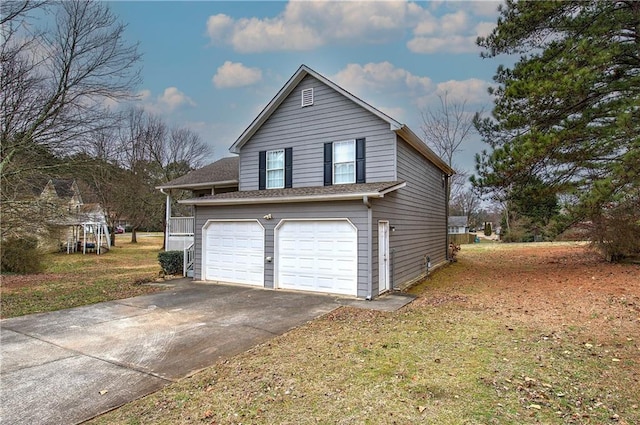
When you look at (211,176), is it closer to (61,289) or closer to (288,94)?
(288,94)

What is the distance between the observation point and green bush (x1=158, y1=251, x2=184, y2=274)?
1395 centimetres

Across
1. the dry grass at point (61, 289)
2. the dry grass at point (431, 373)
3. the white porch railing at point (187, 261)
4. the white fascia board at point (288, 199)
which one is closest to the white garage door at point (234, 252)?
the white fascia board at point (288, 199)

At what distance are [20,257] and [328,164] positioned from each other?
1444 centimetres

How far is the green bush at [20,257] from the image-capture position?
49.5ft

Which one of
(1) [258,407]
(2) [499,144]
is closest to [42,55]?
(1) [258,407]

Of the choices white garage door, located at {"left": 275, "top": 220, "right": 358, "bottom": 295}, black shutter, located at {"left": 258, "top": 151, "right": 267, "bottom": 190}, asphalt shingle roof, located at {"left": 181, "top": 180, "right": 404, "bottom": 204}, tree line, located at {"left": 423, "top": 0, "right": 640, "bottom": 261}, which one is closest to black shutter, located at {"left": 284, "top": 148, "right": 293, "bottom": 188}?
asphalt shingle roof, located at {"left": 181, "top": 180, "right": 404, "bottom": 204}

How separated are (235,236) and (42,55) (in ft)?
27.2

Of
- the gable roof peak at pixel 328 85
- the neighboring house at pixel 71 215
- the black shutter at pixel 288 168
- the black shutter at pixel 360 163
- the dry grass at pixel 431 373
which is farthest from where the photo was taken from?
the black shutter at pixel 288 168

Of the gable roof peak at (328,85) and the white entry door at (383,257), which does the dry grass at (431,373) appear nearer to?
the white entry door at (383,257)

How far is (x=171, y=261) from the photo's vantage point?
45.9 feet

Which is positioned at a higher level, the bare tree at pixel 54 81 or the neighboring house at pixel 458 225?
the bare tree at pixel 54 81

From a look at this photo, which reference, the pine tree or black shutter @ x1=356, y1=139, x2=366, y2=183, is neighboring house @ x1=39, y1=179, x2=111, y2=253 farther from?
the pine tree

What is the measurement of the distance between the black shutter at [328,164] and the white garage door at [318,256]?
189 centimetres

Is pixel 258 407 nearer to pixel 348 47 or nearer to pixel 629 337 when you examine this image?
pixel 629 337
